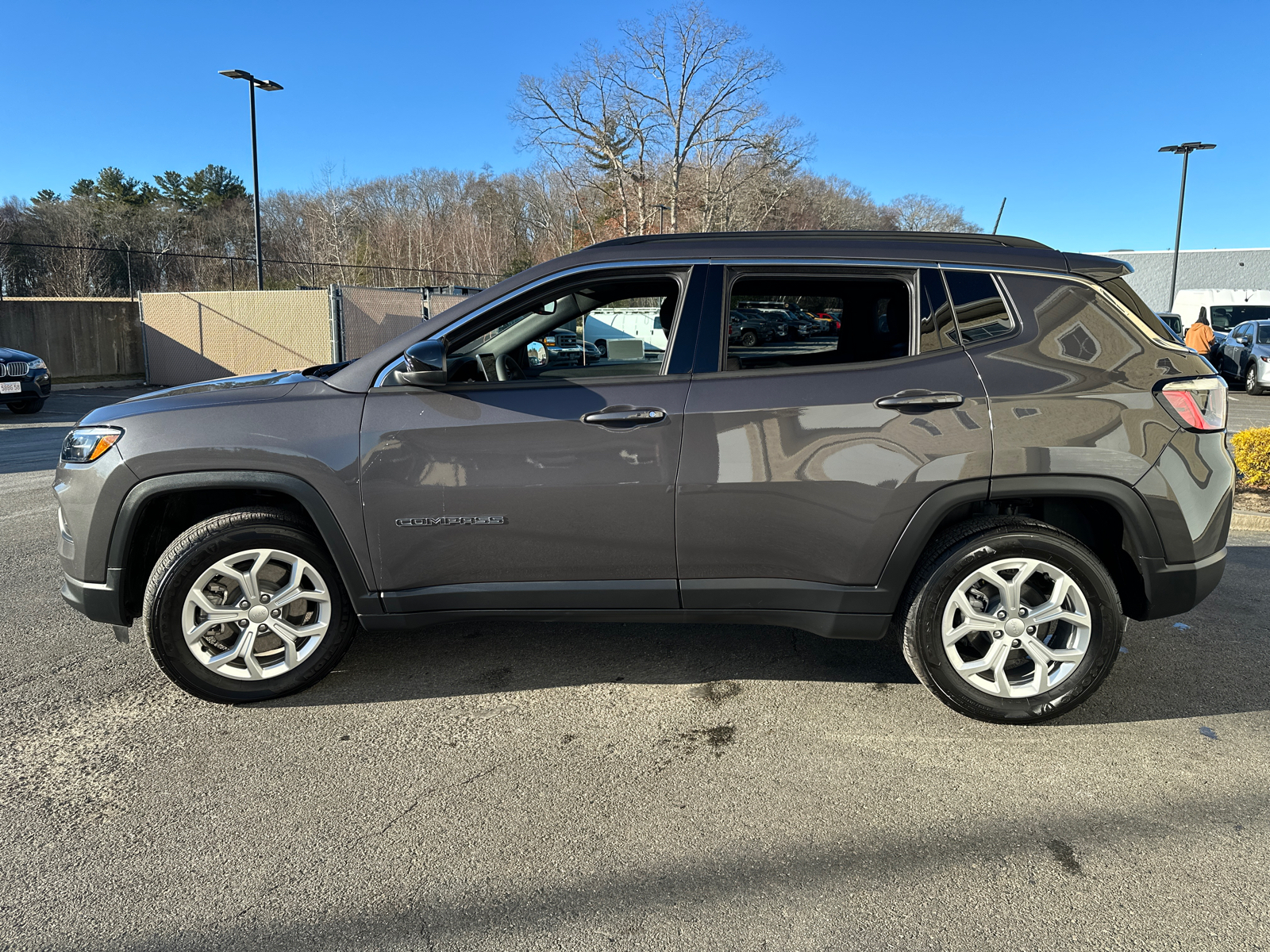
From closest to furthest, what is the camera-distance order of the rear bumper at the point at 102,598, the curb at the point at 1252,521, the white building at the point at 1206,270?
the rear bumper at the point at 102,598 → the curb at the point at 1252,521 → the white building at the point at 1206,270

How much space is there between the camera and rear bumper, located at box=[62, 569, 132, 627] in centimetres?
348

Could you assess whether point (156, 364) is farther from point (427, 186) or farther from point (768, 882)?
point (427, 186)

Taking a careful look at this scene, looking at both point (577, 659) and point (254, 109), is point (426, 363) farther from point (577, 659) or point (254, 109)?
point (254, 109)

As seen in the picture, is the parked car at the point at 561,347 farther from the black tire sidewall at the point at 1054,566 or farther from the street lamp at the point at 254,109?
the street lamp at the point at 254,109

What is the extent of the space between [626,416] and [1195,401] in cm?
217

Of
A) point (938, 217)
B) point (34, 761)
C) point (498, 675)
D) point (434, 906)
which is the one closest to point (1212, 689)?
point (498, 675)

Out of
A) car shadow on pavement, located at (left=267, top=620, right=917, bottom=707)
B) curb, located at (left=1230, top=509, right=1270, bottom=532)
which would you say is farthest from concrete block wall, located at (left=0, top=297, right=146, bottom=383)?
curb, located at (left=1230, top=509, right=1270, bottom=532)

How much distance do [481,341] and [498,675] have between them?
1494 mm

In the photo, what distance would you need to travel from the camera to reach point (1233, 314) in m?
26.1

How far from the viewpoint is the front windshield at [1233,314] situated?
83.6ft

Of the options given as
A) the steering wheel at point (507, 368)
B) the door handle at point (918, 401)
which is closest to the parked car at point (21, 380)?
the steering wheel at point (507, 368)

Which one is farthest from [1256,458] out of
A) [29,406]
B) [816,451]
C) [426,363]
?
[29,406]

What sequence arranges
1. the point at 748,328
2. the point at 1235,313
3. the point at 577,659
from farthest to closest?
the point at 1235,313 < the point at 577,659 < the point at 748,328

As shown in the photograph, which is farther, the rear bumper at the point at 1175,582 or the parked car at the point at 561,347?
the parked car at the point at 561,347
